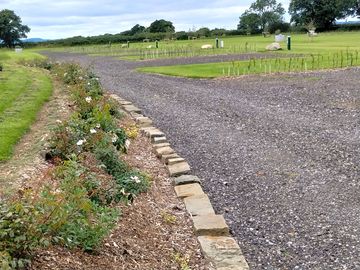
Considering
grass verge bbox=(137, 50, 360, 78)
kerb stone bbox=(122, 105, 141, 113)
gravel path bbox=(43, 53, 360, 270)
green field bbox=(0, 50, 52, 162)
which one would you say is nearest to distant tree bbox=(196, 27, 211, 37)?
grass verge bbox=(137, 50, 360, 78)

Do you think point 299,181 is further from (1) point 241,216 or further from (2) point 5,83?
(2) point 5,83

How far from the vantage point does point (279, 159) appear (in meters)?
7.38

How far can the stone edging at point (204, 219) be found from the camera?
4156 mm

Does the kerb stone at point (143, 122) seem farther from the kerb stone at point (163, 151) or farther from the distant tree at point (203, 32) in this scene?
the distant tree at point (203, 32)

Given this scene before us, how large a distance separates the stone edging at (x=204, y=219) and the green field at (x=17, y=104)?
214 centimetres

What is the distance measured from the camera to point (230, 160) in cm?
743

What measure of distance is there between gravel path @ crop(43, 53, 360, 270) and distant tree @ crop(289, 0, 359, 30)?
247ft

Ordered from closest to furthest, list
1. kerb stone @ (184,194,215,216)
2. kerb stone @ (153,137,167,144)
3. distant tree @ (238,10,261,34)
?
kerb stone @ (184,194,215,216)
kerb stone @ (153,137,167,144)
distant tree @ (238,10,261,34)

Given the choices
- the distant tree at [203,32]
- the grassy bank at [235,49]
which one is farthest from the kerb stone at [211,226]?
the distant tree at [203,32]

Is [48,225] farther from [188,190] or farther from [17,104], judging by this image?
[17,104]

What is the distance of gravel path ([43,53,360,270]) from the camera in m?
4.59

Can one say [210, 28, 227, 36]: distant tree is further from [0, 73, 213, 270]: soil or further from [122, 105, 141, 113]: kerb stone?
[0, 73, 213, 270]: soil

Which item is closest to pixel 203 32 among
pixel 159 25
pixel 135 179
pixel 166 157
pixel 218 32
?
pixel 218 32

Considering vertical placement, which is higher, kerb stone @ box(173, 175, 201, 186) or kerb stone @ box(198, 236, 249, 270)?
kerb stone @ box(173, 175, 201, 186)
